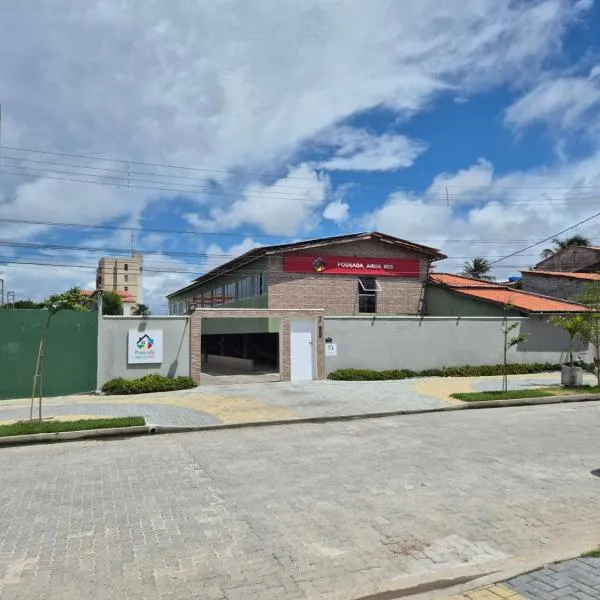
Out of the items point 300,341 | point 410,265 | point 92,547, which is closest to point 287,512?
point 92,547

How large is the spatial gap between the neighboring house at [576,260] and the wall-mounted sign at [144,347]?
3075cm

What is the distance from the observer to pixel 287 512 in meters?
5.96

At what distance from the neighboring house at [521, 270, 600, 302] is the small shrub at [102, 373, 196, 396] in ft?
71.7

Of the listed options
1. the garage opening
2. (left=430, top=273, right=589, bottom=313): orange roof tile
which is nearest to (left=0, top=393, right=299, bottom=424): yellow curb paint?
the garage opening

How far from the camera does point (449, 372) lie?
21703 millimetres

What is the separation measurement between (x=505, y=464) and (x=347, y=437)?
3.12 meters

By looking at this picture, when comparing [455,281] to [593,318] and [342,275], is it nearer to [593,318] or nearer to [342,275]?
[342,275]

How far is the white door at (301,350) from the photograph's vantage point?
795 inches

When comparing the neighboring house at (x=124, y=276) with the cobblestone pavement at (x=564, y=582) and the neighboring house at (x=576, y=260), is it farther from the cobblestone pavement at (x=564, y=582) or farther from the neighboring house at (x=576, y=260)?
the cobblestone pavement at (x=564, y=582)

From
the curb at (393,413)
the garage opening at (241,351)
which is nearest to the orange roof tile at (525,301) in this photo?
the curb at (393,413)

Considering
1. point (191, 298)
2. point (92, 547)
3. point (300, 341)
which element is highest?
point (191, 298)

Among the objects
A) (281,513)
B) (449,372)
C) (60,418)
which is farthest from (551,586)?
(449,372)

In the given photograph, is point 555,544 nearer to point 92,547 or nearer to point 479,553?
point 479,553

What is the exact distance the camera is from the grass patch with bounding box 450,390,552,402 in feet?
49.0
